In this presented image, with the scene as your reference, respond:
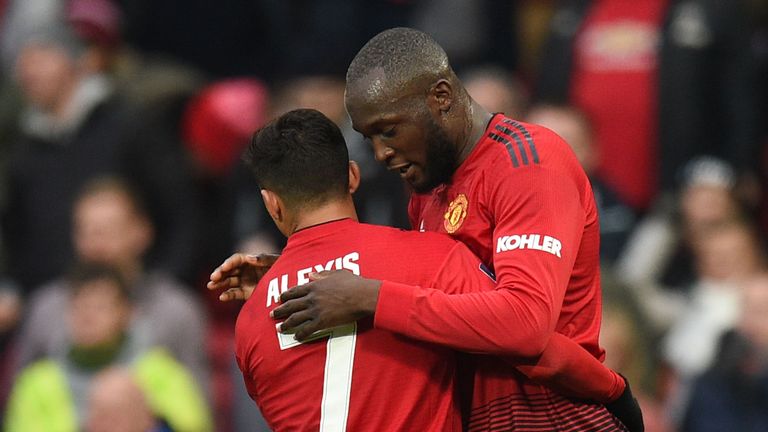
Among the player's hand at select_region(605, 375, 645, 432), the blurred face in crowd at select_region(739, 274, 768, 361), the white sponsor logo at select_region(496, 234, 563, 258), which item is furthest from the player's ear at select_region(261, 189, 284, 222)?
the blurred face in crowd at select_region(739, 274, 768, 361)

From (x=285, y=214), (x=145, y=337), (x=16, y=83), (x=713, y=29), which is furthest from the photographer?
(x=16, y=83)

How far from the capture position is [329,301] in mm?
3561

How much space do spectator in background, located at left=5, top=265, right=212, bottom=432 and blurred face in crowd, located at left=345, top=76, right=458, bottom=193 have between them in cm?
300

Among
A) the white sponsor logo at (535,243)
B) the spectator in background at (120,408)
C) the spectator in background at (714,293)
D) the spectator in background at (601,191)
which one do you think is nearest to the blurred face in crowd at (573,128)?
the spectator in background at (601,191)

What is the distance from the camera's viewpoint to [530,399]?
3805 millimetres

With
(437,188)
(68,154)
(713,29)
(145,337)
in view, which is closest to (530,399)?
(437,188)

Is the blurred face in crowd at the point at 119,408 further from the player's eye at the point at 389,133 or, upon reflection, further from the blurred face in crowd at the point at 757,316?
the player's eye at the point at 389,133

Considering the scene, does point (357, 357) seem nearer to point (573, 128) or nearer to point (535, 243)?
point (535, 243)

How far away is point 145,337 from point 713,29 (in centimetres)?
283

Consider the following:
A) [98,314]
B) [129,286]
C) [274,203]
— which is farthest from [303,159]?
[129,286]

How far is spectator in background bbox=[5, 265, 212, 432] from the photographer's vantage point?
660 cm

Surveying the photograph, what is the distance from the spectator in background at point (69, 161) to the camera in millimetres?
7488

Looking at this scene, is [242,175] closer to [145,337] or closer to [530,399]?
[145,337]

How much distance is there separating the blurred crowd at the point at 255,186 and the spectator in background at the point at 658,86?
0.03 feet
